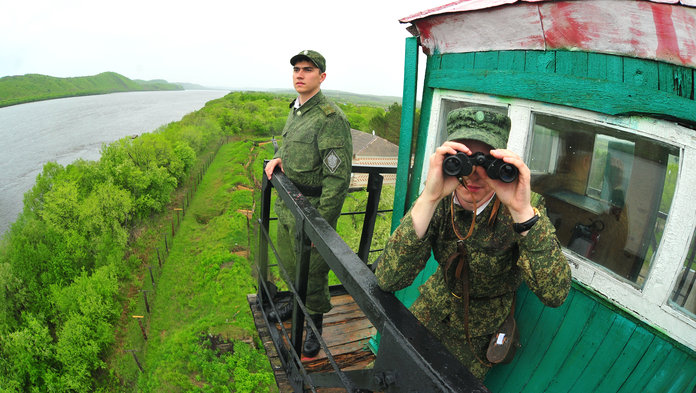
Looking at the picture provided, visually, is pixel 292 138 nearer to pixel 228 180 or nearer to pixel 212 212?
pixel 212 212

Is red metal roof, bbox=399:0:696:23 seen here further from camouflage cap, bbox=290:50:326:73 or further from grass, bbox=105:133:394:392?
grass, bbox=105:133:394:392

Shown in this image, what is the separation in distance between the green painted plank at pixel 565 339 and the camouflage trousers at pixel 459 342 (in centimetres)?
36

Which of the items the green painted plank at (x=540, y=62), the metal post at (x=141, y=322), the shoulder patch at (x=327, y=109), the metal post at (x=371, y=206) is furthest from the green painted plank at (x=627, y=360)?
the metal post at (x=141, y=322)

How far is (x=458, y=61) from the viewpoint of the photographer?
2754 mm

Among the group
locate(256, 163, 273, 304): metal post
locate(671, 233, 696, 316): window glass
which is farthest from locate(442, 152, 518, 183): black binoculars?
locate(256, 163, 273, 304): metal post

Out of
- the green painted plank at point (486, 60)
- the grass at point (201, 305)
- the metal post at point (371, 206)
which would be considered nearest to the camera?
the green painted plank at point (486, 60)

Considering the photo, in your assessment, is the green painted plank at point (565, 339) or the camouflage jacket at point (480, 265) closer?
the camouflage jacket at point (480, 265)

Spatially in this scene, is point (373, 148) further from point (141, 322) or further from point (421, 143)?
point (421, 143)

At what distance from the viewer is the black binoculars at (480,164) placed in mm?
1359

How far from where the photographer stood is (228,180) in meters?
35.7

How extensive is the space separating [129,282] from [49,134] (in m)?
57.3

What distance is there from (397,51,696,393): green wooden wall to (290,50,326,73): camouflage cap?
130 centimetres

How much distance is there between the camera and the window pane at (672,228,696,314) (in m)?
1.56

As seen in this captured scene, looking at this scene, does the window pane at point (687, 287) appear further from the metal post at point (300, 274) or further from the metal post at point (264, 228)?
the metal post at point (264, 228)
